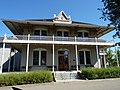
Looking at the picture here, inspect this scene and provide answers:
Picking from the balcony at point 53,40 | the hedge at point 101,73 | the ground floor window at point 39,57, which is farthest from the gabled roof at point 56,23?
the hedge at point 101,73

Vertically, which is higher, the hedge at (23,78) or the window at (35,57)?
the window at (35,57)

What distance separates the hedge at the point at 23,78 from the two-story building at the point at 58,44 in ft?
17.6

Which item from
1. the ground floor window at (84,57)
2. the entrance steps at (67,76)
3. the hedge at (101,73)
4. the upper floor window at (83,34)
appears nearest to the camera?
the hedge at (101,73)

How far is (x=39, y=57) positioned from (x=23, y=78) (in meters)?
6.70

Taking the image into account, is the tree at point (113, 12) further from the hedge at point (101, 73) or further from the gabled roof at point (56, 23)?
the gabled roof at point (56, 23)

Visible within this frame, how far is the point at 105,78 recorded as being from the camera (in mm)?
15492

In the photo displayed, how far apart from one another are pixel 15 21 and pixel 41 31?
3871 mm

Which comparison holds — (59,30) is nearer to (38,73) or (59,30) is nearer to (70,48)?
(70,48)

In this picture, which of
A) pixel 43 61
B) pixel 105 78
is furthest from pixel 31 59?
pixel 105 78

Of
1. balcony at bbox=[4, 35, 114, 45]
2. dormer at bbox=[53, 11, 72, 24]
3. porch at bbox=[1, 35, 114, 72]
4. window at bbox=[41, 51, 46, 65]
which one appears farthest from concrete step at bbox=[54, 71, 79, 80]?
dormer at bbox=[53, 11, 72, 24]

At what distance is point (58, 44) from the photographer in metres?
18.9

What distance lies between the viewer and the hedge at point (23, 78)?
1214cm

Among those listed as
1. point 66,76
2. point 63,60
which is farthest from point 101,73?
point 63,60

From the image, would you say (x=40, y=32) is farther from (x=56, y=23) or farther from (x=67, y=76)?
(x=67, y=76)
